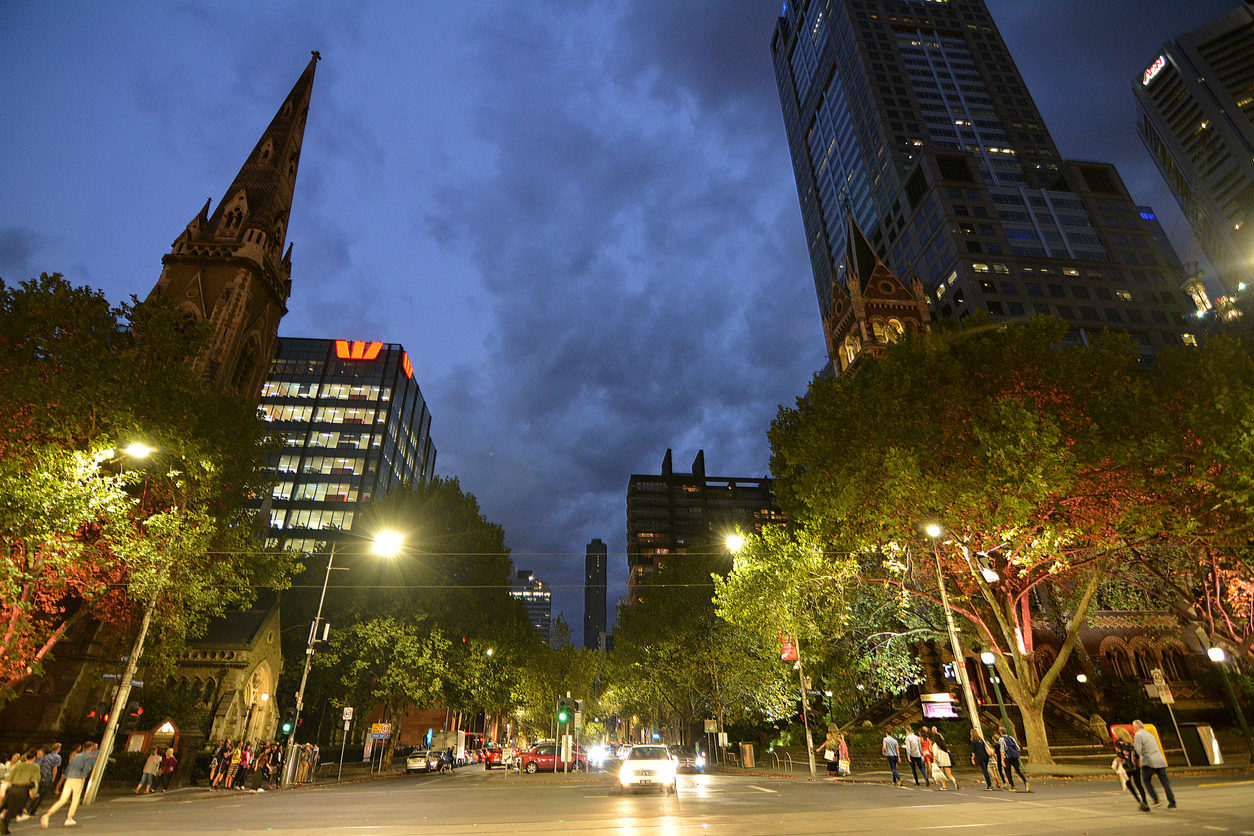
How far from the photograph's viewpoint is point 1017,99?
438 ft

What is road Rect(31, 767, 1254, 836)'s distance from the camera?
1062 centimetres

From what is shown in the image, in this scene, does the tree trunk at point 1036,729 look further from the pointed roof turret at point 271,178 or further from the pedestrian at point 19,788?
the pointed roof turret at point 271,178

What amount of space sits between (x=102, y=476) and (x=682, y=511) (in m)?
151

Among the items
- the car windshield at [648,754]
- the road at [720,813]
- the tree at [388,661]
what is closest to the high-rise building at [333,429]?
the tree at [388,661]

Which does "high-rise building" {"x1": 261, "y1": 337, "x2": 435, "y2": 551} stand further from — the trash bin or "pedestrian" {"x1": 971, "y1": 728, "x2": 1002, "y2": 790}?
the trash bin

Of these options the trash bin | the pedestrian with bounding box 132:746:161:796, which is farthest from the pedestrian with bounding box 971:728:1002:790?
the pedestrian with bounding box 132:746:161:796

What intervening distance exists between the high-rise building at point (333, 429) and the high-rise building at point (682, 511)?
236ft

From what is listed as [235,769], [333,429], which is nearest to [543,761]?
A: [235,769]

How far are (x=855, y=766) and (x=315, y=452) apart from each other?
83.3 metres

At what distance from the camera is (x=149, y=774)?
74.3 feet

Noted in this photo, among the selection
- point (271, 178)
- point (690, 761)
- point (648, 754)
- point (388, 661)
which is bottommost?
point (690, 761)

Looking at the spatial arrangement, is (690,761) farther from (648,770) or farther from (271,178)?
(271,178)

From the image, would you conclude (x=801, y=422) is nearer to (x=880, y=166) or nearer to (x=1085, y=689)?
(x=1085, y=689)

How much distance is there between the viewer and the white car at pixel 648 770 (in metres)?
19.4
